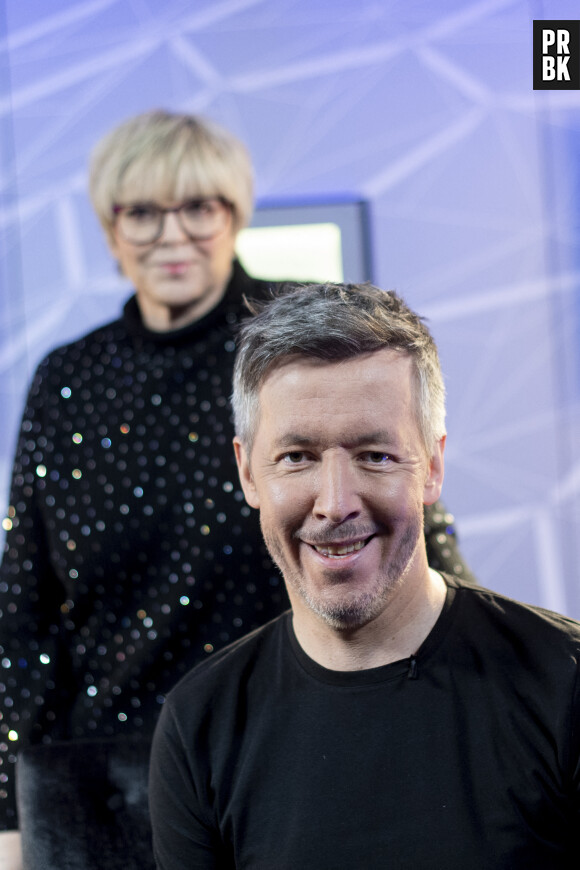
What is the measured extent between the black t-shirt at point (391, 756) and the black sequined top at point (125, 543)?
39 cm

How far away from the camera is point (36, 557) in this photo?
1.94 meters

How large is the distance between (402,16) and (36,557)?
63.4 inches

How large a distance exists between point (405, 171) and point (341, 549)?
1437 millimetres

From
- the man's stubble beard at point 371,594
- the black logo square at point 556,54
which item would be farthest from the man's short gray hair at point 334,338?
the black logo square at point 556,54

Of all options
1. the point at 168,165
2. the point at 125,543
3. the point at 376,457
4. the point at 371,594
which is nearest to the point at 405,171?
the point at 168,165

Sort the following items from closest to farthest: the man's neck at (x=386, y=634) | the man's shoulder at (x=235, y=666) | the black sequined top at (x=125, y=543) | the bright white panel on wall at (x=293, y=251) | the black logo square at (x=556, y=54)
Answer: the man's neck at (x=386, y=634) → the man's shoulder at (x=235, y=666) → the black sequined top at (x=125, y=543) → the black logo square at (x=556, y=54) → the bright white panel on wall at (x=293, y=251)

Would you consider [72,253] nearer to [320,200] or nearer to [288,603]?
[320,200]

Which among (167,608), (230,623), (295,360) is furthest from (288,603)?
(295,360)

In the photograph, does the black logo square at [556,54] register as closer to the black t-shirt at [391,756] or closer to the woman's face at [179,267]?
the woman's face at [179,267]

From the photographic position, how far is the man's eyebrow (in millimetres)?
1273

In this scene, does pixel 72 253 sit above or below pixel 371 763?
above

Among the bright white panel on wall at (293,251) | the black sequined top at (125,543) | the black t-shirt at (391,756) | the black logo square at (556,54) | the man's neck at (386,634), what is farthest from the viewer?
the bright white panel on wall at (293,251)

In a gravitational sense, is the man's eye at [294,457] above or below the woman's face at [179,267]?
below

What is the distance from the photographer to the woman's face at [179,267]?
73.6 inches
